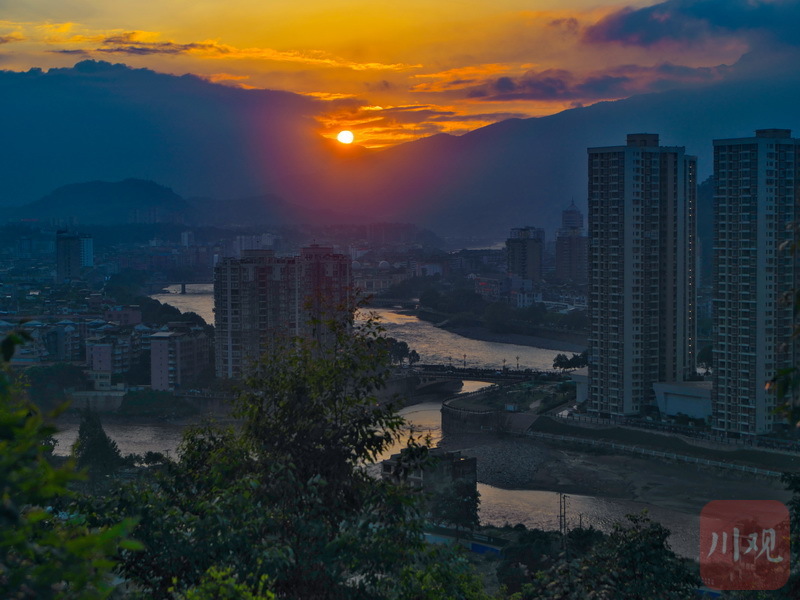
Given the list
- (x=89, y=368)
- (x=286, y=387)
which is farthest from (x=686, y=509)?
(x=89, y=368)

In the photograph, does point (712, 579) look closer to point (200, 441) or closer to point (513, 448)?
point (200, 441)

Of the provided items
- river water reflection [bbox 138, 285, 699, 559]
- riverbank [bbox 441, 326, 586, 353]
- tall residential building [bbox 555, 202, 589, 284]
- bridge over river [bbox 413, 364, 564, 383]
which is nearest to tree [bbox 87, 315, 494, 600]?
river water reflection [bbox 138, 285, 699, 559]

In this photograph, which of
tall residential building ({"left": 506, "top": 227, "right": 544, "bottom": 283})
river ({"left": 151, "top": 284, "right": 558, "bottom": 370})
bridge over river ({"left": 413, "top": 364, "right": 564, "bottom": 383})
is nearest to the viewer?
bridge over river ({"left": 413, "top": 364, "right": 564, "bottom": 383})

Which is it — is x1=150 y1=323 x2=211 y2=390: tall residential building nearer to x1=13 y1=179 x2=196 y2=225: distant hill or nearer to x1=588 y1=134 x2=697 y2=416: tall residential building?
x1=588 y1=134 x2=697 y2=416: tall residential building

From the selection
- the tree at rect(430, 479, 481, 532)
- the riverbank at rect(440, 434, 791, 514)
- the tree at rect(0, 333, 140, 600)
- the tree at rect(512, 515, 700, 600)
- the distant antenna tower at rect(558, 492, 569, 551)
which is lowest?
the riverbank at rect(440, 434, 791, 514)

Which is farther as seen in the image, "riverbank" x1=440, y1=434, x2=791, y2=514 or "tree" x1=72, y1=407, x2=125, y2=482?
"riverbank" x1=440, y1=434, x2=791, y2=514

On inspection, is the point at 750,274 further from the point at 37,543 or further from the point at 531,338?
the point at 531,338

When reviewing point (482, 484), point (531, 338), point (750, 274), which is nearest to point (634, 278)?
point (750, 274)
